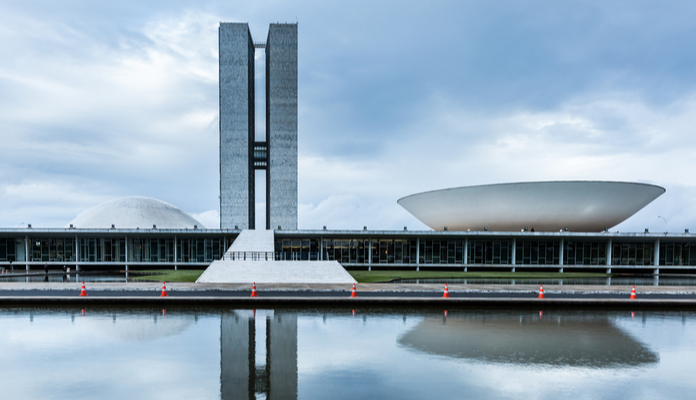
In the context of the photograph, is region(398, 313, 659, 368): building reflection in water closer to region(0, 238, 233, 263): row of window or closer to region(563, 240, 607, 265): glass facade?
region(563, 240, 607, 265): glass facade

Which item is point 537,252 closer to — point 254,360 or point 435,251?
point 435,251

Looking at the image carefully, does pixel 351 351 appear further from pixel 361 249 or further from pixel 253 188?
pixel 253 188

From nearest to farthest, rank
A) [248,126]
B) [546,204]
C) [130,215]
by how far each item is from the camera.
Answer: [546,204] → [130,215] → [248,126]

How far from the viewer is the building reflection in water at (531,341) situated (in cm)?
909

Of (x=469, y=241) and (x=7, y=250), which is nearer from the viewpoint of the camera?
(x=7, y=250)

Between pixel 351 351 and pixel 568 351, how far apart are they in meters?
4.98

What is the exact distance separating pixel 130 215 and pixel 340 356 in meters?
68.7

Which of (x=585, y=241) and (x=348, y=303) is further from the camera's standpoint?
(x=585, y=241)

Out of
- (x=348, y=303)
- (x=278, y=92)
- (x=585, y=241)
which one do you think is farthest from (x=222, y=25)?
(x=348, y=303)

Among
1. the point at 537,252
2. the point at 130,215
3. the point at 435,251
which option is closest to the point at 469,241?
the point at 435,251

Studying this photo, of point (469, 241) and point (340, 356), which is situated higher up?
point (340, 356)

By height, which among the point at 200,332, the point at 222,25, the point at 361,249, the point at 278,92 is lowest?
the point at 361,249

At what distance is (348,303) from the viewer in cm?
1548

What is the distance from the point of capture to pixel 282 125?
70688mm
